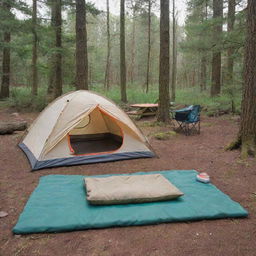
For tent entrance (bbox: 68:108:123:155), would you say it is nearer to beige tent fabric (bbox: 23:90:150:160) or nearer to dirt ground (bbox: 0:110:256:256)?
beige tent fabric (bbox: 23:90:150:160)

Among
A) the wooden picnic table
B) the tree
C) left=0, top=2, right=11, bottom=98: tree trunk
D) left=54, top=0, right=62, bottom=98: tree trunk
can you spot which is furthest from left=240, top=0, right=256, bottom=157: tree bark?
left=0, top=2, right=11, bottom=98: tree trunk

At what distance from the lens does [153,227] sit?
2.38 metres

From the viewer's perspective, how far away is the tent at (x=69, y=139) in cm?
422

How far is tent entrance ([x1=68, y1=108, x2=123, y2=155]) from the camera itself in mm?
5805

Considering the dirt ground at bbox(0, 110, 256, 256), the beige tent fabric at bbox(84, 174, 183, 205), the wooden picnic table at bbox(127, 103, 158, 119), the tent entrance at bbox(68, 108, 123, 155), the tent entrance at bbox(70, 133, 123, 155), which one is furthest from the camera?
the wooden picnic table at bbox(127, 103, 158, 119)

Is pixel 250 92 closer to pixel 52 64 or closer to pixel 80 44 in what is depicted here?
pixel 80 44

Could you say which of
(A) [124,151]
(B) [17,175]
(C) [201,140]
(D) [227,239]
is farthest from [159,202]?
(C) [201,140]

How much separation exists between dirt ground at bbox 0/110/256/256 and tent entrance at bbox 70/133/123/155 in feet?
3.17

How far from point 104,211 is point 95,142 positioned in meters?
3.49

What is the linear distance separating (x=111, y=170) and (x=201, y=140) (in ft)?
10.2

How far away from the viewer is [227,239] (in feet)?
7.20

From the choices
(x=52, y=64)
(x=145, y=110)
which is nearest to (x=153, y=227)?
(x=145, y=110)

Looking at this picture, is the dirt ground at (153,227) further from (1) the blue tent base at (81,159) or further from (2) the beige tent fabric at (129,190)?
(2) the beige tent fabric at (129,190)

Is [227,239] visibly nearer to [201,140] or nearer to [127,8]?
[201,140]
